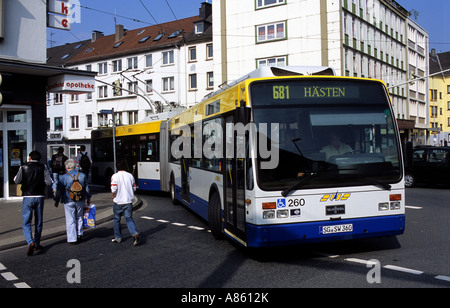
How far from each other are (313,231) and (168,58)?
44900 mm

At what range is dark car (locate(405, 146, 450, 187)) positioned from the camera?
742 inches

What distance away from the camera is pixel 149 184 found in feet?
59.7

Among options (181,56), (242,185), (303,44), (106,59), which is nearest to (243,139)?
(242,185)

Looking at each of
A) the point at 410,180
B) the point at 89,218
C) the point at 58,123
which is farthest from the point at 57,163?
the point at 58,123

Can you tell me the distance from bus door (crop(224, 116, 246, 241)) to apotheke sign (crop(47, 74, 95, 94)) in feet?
31.7

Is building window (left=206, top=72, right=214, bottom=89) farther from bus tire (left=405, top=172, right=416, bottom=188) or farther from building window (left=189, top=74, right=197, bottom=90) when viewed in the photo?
bus tire (left=405, top=172, right=416, bottom=188)

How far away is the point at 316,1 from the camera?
119 feet

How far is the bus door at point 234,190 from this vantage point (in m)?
7.21

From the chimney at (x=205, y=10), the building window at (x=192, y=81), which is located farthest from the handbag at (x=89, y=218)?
the chimney at (x=205, y=10)

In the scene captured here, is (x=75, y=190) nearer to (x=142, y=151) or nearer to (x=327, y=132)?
(x=327, y=132)

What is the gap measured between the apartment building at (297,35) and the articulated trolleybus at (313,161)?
30196mm

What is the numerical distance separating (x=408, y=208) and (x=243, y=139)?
300 inches
